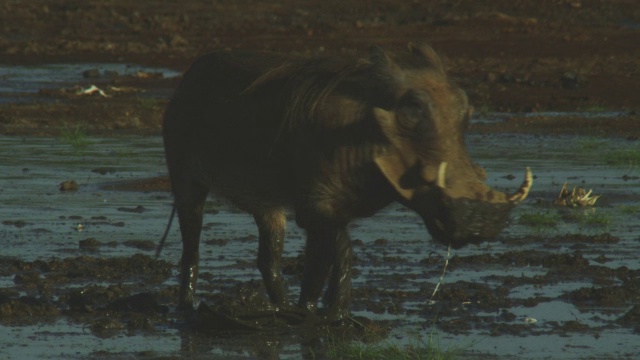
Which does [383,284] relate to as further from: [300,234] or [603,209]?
[603,209]

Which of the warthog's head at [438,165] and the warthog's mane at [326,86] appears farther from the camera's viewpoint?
the warthog's mane at [326,86]

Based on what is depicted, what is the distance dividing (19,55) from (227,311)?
23.8 m

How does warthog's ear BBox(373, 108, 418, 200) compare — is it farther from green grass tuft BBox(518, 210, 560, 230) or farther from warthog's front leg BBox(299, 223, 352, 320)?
green grass tuft BBox(518, 210, 560, 230)

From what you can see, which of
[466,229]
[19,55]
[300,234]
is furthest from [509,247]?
[19,55]

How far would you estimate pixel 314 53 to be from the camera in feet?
78.5

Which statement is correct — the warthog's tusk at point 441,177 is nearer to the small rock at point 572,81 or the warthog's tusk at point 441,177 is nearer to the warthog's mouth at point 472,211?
the warthog's mouth at point 472,211

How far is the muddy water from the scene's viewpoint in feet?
25.6

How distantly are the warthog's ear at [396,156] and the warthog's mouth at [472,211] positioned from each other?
0.22 m

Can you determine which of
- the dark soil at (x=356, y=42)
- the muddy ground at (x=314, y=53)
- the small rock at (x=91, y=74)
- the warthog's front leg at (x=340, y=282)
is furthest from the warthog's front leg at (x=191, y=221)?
the small rock at (x=91, y=74)

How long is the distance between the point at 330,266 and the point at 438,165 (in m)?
1.08

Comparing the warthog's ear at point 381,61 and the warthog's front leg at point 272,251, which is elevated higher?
the warthog's ear at point 381,61

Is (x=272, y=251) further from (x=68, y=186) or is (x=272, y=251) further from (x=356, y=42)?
(x=356, y=42)

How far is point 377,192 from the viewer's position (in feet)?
25.6

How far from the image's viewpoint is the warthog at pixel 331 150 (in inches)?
295
